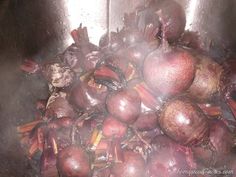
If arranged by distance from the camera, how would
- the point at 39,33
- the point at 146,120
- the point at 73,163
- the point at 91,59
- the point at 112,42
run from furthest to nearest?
the point at 39,33 < the point at 112,42 < the point at 91,59 < the point at 146,120 < the point at 73,163

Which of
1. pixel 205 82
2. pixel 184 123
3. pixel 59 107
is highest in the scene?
pixel 205 82

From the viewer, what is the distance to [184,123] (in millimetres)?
2092

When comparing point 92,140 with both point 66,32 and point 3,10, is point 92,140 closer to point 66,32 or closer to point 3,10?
point 3,10

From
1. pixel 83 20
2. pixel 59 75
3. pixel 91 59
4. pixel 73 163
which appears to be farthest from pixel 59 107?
pixel 83 20

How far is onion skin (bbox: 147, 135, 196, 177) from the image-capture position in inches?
83.5

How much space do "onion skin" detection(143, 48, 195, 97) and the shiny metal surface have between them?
115cm

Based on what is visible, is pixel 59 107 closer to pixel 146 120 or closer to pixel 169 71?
pixel 146 120

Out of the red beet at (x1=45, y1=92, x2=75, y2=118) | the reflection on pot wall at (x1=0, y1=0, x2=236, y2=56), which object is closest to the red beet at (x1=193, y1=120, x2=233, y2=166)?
the red beet at (x1=45, y1=92, x2=75, y2=118)

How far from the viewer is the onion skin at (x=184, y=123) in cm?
209

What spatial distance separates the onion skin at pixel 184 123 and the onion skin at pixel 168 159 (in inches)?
3.1

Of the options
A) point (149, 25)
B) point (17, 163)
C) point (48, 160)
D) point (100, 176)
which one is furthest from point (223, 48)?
point (17, 163)

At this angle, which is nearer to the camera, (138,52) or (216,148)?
(216,148)

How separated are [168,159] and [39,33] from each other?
1.82 metres

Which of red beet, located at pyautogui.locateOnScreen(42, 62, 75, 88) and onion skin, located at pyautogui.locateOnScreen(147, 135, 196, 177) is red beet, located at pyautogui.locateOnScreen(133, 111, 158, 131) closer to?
onion skin, located at pyautogui.locateOnScreen(147, 135, 196, 177)
